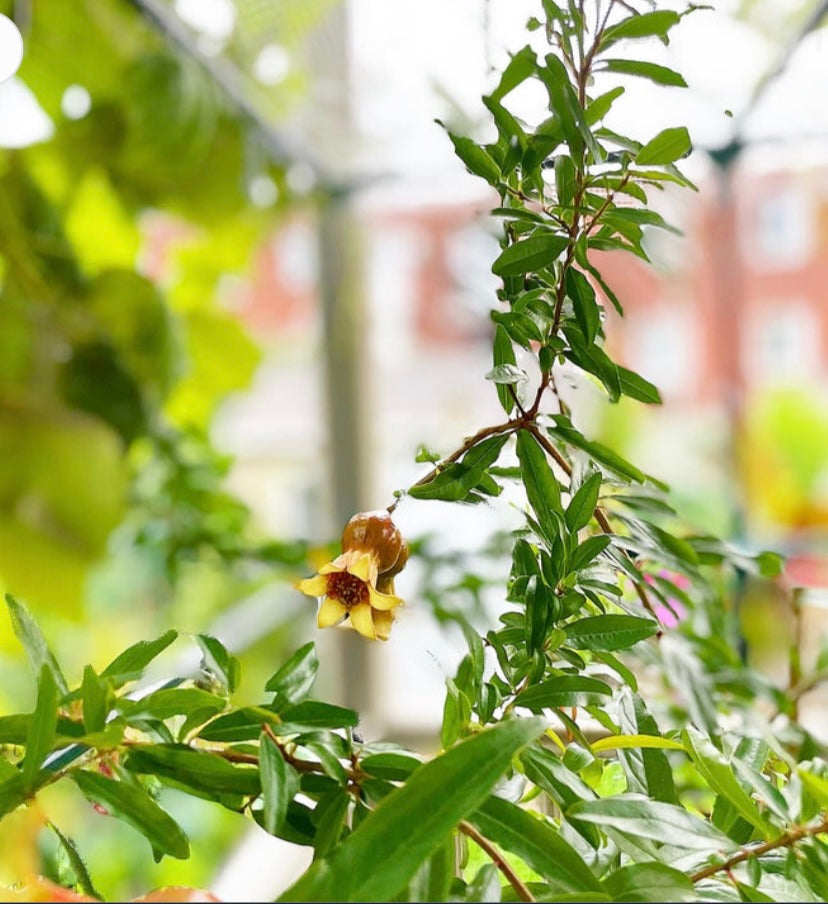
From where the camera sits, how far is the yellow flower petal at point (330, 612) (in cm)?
23

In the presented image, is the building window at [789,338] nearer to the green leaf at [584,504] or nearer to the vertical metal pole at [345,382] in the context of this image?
the vertical metal pole at [345,382]

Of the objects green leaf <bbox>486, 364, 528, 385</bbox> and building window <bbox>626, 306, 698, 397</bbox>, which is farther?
building window <bbox>626, 306, 698, 397</bbox>

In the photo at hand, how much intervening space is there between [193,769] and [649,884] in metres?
0.09

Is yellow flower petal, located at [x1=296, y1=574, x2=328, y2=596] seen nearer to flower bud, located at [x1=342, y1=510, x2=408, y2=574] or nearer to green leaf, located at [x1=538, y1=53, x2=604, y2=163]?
flower bud, located at [x1=342, y1=510, x2=408, y2=574]

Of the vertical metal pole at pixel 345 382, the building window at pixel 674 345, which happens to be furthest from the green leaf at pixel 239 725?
the building window at pixel 674 345

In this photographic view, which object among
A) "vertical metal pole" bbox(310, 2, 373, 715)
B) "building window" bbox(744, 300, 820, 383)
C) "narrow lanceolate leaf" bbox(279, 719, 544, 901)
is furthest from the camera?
"building window" bbox(744, 300, 820, 383)

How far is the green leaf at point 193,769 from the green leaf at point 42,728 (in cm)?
2

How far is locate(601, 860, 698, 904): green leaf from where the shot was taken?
0.17 meters

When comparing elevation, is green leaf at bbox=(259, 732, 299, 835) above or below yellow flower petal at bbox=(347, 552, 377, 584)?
below

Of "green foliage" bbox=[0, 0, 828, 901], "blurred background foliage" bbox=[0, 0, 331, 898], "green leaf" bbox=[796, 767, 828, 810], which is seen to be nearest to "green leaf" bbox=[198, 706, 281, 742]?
"green foliage" bbox=[0, 0, 828, 901]

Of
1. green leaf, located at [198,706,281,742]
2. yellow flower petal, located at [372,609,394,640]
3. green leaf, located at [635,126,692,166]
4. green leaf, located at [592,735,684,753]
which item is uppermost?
green leaf, located at [635,126,692,166]

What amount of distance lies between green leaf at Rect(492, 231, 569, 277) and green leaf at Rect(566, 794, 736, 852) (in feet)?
0.37

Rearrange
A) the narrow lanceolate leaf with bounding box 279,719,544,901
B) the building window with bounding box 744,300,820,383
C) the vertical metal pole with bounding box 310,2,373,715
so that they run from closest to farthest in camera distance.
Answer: the narrow lanceolate leaf with bounding box 279,719,544,901
the vertical metal pole with bounding box 310,2,373,715
the building window with bounding box 744,300,820,383

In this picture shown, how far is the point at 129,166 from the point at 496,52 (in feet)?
1.83
